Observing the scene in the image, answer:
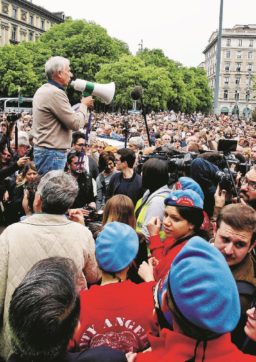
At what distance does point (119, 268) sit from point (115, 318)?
1.03ft

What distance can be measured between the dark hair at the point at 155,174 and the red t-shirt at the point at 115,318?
6.14ft

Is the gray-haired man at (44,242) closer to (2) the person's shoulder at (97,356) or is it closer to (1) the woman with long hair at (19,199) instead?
(2) the person's shoulder at (97,356)

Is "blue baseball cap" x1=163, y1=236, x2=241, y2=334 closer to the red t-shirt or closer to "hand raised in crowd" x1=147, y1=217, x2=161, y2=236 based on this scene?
the red t-shirt

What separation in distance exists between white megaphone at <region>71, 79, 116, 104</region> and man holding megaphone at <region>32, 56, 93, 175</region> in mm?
71

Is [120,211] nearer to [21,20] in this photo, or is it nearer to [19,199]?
[19,199]

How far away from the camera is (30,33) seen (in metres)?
78.1

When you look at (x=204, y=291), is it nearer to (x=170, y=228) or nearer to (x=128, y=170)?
(x=170, y=228)

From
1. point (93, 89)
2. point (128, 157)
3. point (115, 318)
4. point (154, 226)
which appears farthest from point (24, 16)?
point (115, 318)

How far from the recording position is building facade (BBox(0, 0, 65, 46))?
70500 millimetres

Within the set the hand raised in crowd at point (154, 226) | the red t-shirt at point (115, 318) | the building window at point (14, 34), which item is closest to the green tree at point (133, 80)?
the building window at point (14, 34)

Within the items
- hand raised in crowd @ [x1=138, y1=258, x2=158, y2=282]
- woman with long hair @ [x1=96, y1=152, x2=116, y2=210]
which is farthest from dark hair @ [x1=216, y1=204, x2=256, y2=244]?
woman with long hair @ [x1=96, y1=152, x2=116, y2=210]

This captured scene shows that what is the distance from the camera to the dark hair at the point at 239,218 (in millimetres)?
2635

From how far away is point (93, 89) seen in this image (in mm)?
4430

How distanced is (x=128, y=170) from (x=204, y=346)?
4035 mm
